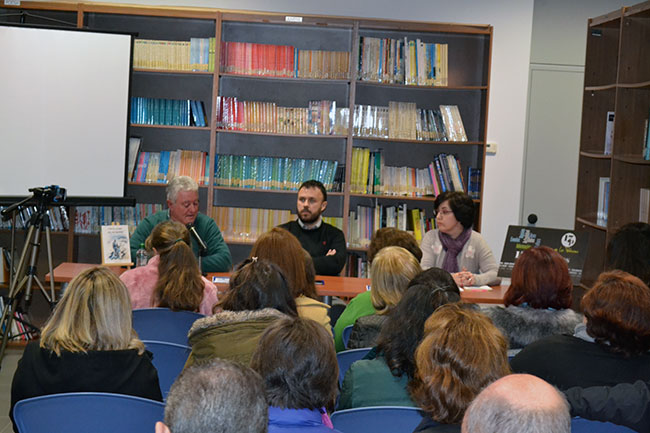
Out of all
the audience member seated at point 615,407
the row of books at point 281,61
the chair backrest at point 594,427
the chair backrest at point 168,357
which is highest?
the row of books at point 281,61

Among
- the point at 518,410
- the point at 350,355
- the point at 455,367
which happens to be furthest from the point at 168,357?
the point at 518,410

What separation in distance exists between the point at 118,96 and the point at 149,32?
2.49 feet

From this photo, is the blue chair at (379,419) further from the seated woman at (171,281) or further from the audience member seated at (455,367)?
the seated woman at (171,281)

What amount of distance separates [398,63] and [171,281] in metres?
3.34

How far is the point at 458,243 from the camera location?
16.6 ft

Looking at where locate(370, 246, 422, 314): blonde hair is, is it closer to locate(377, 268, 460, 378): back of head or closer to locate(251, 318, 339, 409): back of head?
locate(377, 268, 460, 378): back of head

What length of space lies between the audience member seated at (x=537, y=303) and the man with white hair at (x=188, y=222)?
220 centimetres

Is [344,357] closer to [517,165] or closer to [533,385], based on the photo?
[533,385]

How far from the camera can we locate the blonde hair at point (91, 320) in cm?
237

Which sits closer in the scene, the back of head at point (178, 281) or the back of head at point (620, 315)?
the back of head at point (620, 315)

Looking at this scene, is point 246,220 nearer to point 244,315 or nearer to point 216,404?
point 244,315

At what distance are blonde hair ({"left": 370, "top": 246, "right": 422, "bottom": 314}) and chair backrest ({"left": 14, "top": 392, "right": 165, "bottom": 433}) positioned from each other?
1373mm

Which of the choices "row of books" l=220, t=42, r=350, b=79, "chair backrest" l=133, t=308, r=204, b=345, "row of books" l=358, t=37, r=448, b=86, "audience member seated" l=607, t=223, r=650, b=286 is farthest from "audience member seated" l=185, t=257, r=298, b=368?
"row of books" l=358, t=37, r=448, b=86

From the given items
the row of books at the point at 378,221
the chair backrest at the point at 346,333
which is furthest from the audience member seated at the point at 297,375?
the row of books at the point at 378,221
